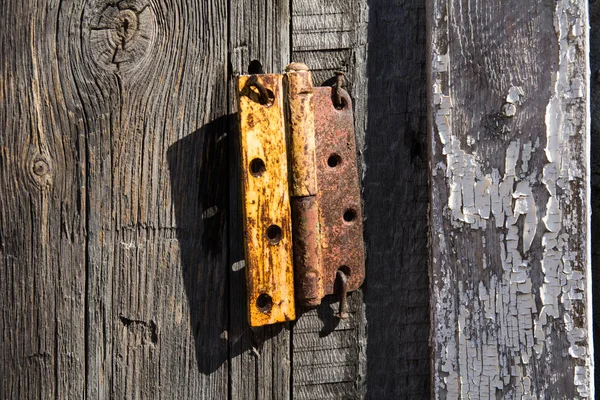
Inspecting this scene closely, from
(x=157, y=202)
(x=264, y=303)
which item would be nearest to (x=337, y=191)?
(x=264, y=303)

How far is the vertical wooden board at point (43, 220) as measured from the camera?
1283 mm

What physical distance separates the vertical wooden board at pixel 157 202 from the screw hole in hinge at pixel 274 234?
0.43 feet

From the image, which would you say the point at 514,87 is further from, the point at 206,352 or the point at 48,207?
the point at 48,207

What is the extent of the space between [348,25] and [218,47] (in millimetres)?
284

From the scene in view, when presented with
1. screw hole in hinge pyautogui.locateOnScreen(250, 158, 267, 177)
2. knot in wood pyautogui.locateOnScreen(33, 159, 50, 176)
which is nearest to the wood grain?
knot in wood pyautogui.locateOnScreen(33, 159, 50, 176)

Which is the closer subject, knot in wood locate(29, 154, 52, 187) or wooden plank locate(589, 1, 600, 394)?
knot in wood locate(29, 154, 52, 187)

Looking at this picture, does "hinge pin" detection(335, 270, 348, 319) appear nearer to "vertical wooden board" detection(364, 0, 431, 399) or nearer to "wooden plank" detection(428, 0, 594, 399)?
"vertical wooden board" detection(364, 0, 431, 399)

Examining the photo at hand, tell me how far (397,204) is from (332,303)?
0.85 ft

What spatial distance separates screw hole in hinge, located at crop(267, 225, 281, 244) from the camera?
1.22 meters

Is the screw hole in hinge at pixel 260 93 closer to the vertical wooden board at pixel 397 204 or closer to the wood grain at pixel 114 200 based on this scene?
the wood grain at pixel 114 200

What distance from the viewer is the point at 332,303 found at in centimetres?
132

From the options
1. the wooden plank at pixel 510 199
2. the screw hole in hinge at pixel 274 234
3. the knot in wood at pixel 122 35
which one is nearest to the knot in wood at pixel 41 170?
the knot in wood at pixel 122 35

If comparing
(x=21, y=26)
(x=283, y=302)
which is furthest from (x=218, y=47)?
(x=283, y=302)

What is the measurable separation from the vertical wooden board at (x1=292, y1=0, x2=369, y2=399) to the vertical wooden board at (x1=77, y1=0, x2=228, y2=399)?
0.59 ft
